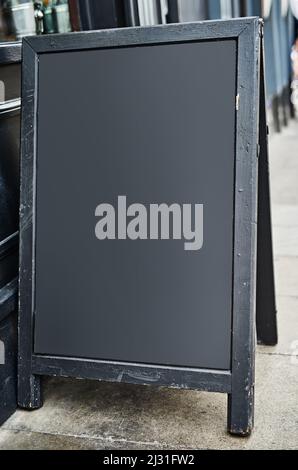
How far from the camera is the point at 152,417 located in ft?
9.22

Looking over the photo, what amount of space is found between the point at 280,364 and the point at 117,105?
146 cm

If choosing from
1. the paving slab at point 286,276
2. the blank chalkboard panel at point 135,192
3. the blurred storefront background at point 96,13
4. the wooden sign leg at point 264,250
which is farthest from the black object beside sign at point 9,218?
the paving slab at point 286,276

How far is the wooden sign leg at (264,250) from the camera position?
2.97 metres

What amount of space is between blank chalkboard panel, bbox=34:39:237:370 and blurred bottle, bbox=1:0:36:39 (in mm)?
1140

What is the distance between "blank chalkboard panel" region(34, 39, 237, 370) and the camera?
2584 mm

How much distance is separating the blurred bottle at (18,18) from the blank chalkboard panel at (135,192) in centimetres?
114

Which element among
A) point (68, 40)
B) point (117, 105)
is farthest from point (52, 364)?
point (68, 40)

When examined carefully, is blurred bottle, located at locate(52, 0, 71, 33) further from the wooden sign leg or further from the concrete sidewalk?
the concrete sidewalk

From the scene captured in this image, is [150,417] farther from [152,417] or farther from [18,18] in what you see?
[18,18]

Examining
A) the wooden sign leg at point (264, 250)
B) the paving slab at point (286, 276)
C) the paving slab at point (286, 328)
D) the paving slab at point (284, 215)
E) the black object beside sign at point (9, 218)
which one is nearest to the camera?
the black object beside sign at point (9, 218)

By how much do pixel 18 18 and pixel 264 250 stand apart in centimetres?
195

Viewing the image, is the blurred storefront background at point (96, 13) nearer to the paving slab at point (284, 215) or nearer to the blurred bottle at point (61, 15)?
the blurred bottle at point (61, 15)

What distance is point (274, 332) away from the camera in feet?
11.0

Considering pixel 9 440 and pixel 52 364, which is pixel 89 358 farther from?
pixel 9 440
